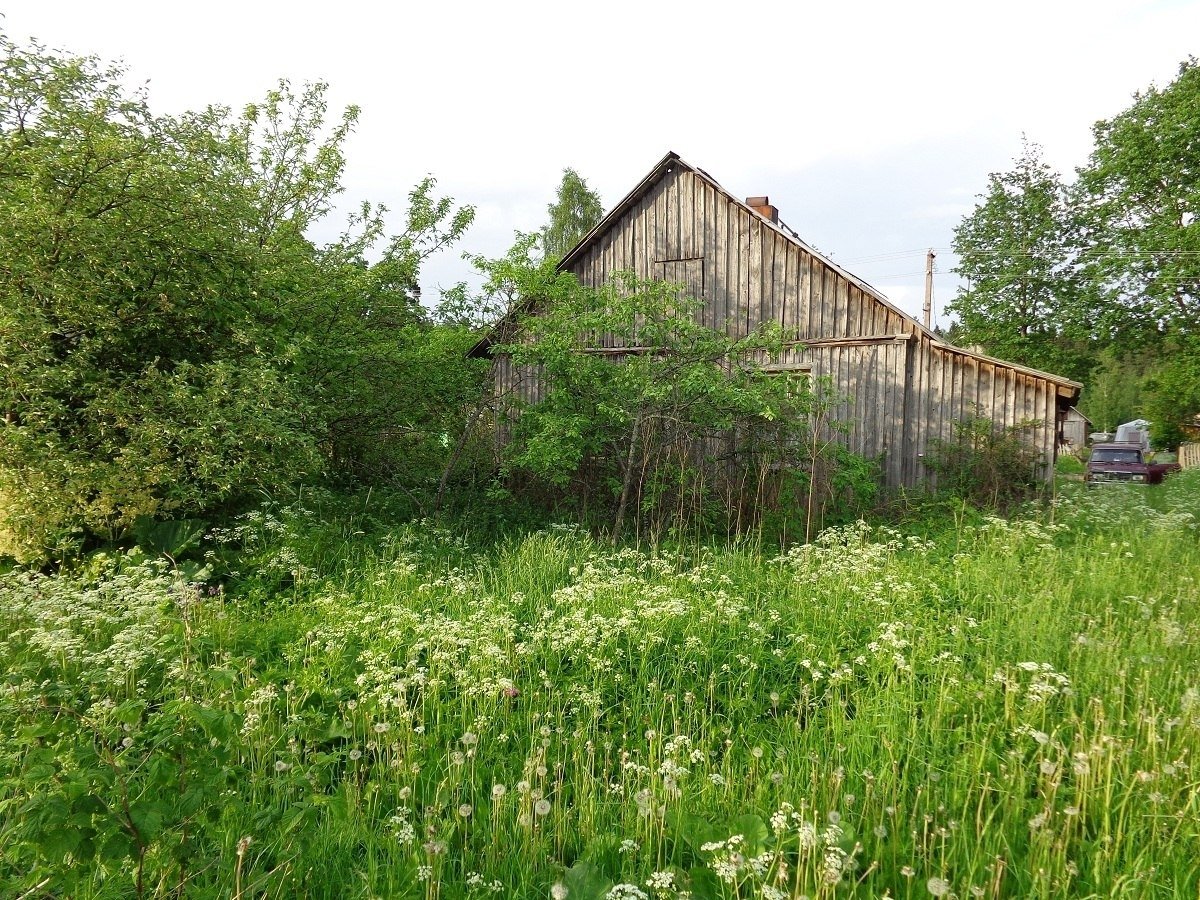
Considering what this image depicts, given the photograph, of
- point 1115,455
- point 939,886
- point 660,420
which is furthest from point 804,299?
point 1115,455

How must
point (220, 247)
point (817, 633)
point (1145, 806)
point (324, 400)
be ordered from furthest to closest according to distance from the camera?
point (324, 400)
point (220, 247)
point (817, 633)
point (1145, 806)

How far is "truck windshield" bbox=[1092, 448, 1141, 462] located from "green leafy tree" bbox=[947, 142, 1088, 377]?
12.5ft

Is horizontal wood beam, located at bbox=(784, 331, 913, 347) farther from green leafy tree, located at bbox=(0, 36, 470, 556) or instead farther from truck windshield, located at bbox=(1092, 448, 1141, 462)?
truck windshield, located at bbox=(1092, 448, 1141, 462)

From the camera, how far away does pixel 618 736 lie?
346cm

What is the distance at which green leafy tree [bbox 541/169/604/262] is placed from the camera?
32.0m

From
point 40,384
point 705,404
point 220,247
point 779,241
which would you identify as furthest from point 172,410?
point 779,241

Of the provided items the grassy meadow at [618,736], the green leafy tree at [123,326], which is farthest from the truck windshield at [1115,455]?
the green leafy tree at [123,326]

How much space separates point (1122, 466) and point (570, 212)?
83.5ft

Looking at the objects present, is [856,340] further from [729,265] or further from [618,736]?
[618,736]

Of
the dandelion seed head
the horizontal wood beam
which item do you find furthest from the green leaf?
the horizontal wood beam

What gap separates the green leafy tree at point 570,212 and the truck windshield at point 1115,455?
23.7 m

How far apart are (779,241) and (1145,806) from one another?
1122cm

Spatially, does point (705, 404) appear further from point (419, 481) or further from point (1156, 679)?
point (1156, 679)

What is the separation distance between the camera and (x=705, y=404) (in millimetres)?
8789
